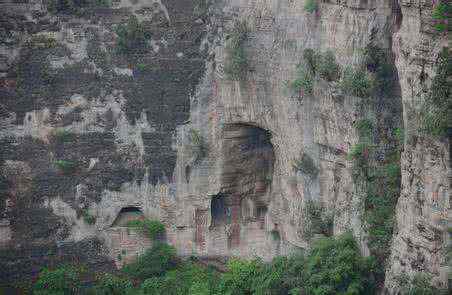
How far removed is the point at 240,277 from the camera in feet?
104

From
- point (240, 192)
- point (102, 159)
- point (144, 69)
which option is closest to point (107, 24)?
point (144, 69)

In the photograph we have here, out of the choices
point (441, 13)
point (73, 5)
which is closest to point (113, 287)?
point (73, 5)

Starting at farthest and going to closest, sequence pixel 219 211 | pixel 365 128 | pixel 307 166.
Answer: pixel 219 211 → pixel 307 166 → pixel 365 128

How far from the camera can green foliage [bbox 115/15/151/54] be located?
1337 inches

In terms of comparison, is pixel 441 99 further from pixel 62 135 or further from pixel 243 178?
pixel 62 135

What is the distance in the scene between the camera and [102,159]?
34.0 metres

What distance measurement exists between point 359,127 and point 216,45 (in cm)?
650

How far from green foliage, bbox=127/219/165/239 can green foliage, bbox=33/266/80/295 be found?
228cm

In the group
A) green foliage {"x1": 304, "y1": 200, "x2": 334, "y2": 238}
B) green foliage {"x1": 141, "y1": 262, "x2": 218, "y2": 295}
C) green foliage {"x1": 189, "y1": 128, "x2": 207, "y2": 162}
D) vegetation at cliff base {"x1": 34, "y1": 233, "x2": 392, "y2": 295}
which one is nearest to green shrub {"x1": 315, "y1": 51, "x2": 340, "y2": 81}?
green foliage {"x1": 304, "y1": 200, "x2": 334, "y2": 238}

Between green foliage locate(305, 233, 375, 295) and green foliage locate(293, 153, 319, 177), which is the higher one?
green foliage locate(293, 153, 319, 177)

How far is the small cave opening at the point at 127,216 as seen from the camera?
34406 mm

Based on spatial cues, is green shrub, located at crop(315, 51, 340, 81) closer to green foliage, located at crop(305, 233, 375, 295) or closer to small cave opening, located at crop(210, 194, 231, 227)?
green foliage, located at crop(305, 233, 375, 295)

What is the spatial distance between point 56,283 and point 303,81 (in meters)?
8.74

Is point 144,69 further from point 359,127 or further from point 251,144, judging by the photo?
point 359,127
